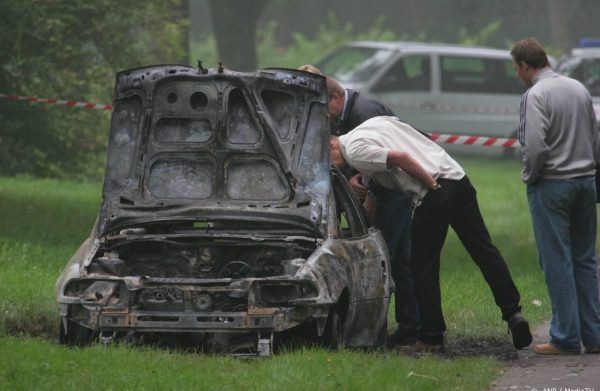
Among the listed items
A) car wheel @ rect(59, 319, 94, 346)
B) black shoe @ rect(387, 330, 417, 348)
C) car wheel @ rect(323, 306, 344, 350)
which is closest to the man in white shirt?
black shoe @ rect(387, 330, 417, 348)

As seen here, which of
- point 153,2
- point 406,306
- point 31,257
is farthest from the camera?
point 153,2

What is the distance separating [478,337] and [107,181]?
9.22 ft

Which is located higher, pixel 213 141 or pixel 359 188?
pixel 213 141

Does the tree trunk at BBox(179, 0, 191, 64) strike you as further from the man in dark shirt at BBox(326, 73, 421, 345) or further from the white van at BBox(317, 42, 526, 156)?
the man in dark shirt at BBox(326, 73, 421, 345)

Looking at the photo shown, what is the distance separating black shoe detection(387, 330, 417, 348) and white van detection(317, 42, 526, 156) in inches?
729

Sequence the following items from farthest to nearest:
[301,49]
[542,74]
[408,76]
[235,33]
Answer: [301,49] → [235,33] → [408,76] → [542,74]

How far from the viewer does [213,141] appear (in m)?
10.0

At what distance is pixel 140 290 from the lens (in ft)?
29.4

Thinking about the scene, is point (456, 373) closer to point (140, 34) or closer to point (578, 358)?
point (578, 358)

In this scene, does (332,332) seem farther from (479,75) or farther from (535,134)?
(479,75)

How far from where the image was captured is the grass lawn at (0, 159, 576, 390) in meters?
7.99

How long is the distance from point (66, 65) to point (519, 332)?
35.7 feet

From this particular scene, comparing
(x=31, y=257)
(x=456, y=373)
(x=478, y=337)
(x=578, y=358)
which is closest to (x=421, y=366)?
(x=456, y=373)

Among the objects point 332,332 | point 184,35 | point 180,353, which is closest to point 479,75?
point 184,35
